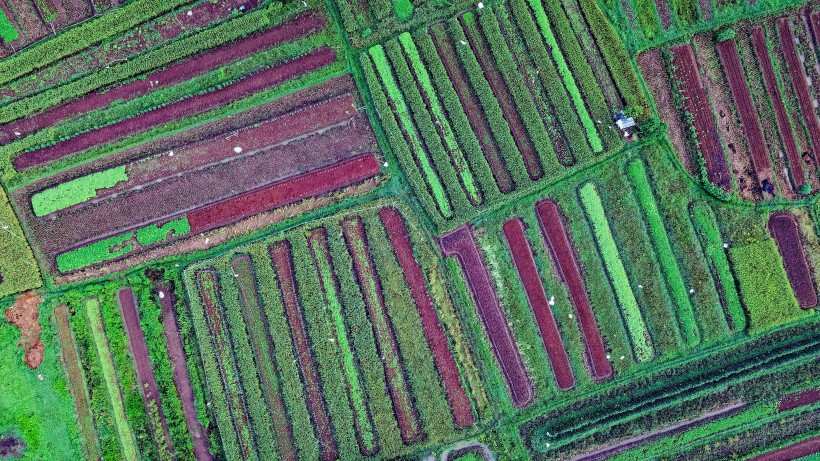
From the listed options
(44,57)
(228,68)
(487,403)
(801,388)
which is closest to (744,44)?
(801,388)

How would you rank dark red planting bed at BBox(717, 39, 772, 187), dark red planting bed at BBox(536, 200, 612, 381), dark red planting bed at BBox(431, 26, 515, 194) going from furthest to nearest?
1. dark red planting bed at BBox(717, 39, 772, 187)
2. dark red planting bed at BBox(431, 26, 515, 194)
3. dark red planting bed at BBox(536, 200, 612, 381)

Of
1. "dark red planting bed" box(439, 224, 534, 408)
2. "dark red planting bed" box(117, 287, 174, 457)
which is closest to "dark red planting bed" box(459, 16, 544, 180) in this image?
"dark red planting bed" box(439, 224, 534, 408)

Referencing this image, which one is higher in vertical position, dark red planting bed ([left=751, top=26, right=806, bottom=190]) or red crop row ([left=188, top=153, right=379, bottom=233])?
red crop row ([left=188, top=153, right=379, bottom=233])

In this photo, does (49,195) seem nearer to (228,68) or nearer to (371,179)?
(228,68)

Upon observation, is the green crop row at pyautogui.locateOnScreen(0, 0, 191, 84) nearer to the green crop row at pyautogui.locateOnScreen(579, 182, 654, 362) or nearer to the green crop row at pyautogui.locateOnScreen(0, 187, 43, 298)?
the green crop row at pyautogui.locateOnScreen(0, 187, 43, 298)

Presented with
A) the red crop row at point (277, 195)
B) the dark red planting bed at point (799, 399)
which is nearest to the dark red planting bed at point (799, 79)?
the dark red planting bed at point (799, 399)

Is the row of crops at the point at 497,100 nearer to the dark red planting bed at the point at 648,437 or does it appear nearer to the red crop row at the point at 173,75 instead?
the red crop row at the point at 173,75

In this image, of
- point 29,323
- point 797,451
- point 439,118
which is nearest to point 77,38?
point 29,323

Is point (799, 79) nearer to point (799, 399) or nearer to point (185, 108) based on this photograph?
point (799, 399)
